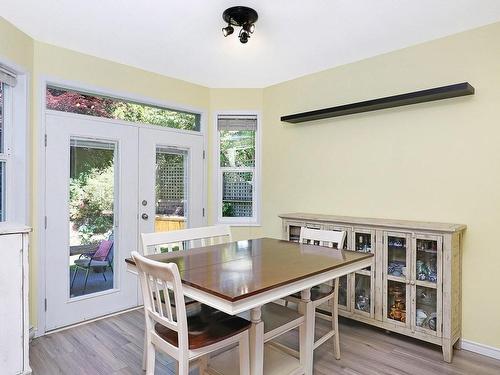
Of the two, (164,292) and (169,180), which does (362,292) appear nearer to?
(164,292)

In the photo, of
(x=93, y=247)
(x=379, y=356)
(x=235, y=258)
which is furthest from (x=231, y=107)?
(x=379, y=356)

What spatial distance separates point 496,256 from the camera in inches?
100.0

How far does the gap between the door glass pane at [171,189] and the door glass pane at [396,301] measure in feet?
7.68

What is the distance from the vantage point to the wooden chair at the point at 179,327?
155 centimetres

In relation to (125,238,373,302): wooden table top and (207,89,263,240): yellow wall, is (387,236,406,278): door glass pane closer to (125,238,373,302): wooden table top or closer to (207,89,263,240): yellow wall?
(125,238,373,302): wooden table top

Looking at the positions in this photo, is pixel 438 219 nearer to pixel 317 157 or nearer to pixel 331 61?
pixel 317 157

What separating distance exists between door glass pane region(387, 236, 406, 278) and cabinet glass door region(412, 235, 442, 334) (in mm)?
115

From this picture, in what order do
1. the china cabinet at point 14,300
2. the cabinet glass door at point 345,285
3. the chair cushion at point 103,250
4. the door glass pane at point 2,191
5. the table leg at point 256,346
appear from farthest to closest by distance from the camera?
the chair cushion at point 103,250, the cabinet glass door at point 345,285, the door glass pane at point 2,191, the china cabinet at point 14,300, the table leg at point 256,346

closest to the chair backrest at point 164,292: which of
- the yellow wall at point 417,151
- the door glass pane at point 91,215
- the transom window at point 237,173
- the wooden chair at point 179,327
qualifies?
the wooden chair at point 179,327

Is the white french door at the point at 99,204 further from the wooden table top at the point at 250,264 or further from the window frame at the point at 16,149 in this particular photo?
the wooden table top at the point at 250,264

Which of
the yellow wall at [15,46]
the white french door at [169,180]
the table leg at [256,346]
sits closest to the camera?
the table leg at [256,346]

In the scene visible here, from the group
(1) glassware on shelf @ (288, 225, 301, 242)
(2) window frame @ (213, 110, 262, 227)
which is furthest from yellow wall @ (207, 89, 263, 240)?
(1) glassware on shelf @ (288, 225, 301, 242)

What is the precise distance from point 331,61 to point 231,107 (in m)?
1.35

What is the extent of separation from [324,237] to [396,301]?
0.84 metres
